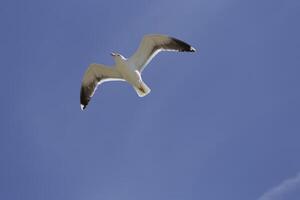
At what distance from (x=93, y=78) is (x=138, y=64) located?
59.0 inches

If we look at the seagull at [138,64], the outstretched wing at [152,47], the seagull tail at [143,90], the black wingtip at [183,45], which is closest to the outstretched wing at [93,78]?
the seagull at [138,64]

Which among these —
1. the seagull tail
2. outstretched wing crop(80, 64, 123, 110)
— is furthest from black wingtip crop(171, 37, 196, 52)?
outstretched wing crop(80, 64, 123, 110)

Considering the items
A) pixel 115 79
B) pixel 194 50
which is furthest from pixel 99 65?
pixel 194 50

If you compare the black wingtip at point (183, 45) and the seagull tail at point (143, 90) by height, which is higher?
the black wingtip at point (183, 45)

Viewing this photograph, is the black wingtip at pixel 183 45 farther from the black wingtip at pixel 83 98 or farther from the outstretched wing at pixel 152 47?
the black wingtip at pixel 83 98

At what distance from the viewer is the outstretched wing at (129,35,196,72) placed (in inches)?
1044

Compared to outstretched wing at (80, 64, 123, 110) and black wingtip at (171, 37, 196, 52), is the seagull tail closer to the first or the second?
outstretched wing at (80, 64, 123, 110)

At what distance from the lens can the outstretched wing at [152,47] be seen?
87.0ft

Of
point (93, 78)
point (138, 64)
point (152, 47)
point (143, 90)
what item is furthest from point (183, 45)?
point (93, 78)

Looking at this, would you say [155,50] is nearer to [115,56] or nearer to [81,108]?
[115,56]

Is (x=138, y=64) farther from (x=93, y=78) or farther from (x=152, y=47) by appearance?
(x=93, y=78)

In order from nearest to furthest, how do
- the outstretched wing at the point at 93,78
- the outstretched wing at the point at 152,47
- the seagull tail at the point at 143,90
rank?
1. the seagull tail at the point at 143,90
2. the outstretched wing at the point at 152,47
3. the outstretched wing at the point at 93,78

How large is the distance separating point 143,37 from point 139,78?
110 cm

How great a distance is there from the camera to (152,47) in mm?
26672
